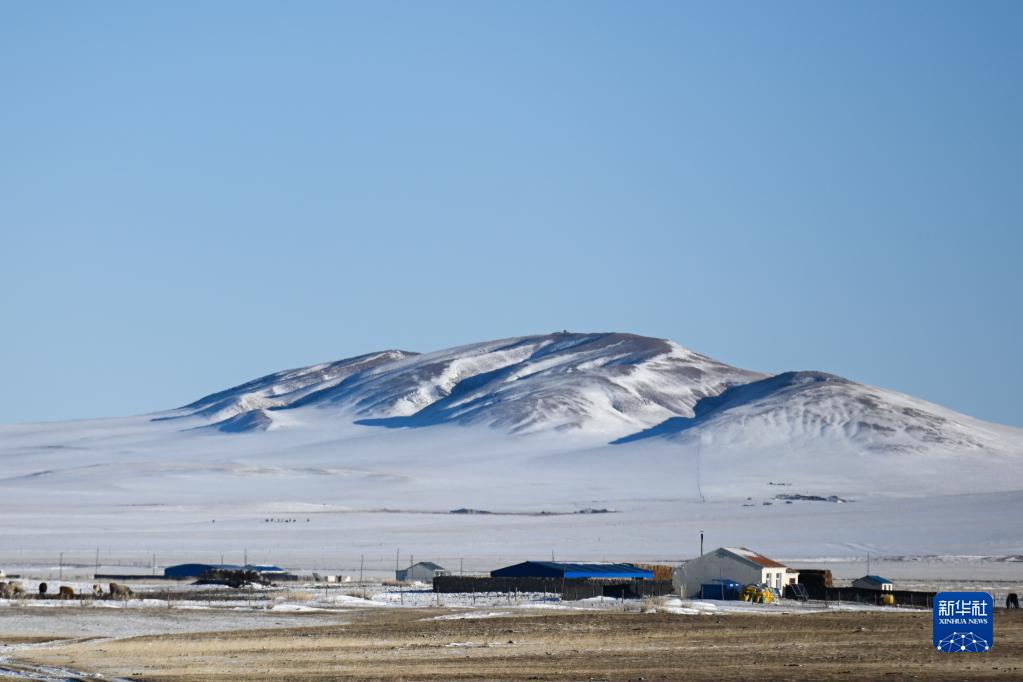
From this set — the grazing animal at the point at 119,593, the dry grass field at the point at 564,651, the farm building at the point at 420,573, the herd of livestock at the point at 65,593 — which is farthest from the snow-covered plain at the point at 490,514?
the dry grass field at the point at 564,651

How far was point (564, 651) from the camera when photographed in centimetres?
3509

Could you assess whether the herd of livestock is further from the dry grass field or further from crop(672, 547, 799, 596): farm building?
crop(672, 547, 799, 596): farm building

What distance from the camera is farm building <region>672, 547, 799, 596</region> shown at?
60.7m

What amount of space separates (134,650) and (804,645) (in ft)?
42.6

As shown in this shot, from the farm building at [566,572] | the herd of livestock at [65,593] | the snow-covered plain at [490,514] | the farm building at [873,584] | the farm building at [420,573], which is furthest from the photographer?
the snow-covered plain at [490,514]

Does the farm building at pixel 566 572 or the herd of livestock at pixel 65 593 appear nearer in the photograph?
A: the herd of livestock at pixel 65 593

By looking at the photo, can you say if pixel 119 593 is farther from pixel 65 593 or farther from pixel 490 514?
pixel 490 514

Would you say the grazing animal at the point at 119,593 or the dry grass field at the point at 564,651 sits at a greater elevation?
the grazing animal at the point at 119,593

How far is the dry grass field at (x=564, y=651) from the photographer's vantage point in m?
29.8

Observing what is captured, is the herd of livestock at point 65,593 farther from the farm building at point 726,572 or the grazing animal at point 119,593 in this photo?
the farm building at point 726,572

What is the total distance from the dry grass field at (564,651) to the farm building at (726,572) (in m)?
13.2

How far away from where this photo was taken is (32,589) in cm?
6212

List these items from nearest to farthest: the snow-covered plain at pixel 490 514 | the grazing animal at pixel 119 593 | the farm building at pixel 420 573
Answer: the grazing animal at pixel 119 593 < the farm building at pixel 420 573 < the snow-covered plain at pixel 490 514

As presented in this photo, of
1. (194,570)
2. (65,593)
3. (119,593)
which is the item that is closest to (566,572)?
(119,593)
